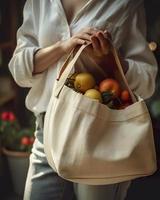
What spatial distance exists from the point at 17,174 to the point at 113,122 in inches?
47.3

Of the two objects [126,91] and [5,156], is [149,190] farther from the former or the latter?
[126,91]

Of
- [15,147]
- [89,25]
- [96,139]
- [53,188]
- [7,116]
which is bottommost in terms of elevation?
[15,147]

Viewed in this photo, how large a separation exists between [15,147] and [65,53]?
110cm

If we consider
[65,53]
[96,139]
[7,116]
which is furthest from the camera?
[7,116]

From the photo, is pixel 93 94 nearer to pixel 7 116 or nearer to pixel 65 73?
pixel 65 73

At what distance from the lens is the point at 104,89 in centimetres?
82

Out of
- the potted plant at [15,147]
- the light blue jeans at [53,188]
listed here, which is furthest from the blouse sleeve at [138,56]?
the potted plant at [15,147]

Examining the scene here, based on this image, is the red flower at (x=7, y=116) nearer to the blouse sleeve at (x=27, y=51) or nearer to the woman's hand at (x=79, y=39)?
the blouse sleeve at (x=27, y=51)

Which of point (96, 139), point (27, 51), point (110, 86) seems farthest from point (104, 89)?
point (27, 51)

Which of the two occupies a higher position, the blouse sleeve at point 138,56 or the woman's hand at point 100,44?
the woman's hand at point 100,44

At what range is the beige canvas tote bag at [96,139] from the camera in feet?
2.48

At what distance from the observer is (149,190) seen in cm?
192

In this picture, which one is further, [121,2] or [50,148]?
[121,2]

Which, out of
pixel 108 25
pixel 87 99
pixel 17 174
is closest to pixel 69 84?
pixel 87 99
